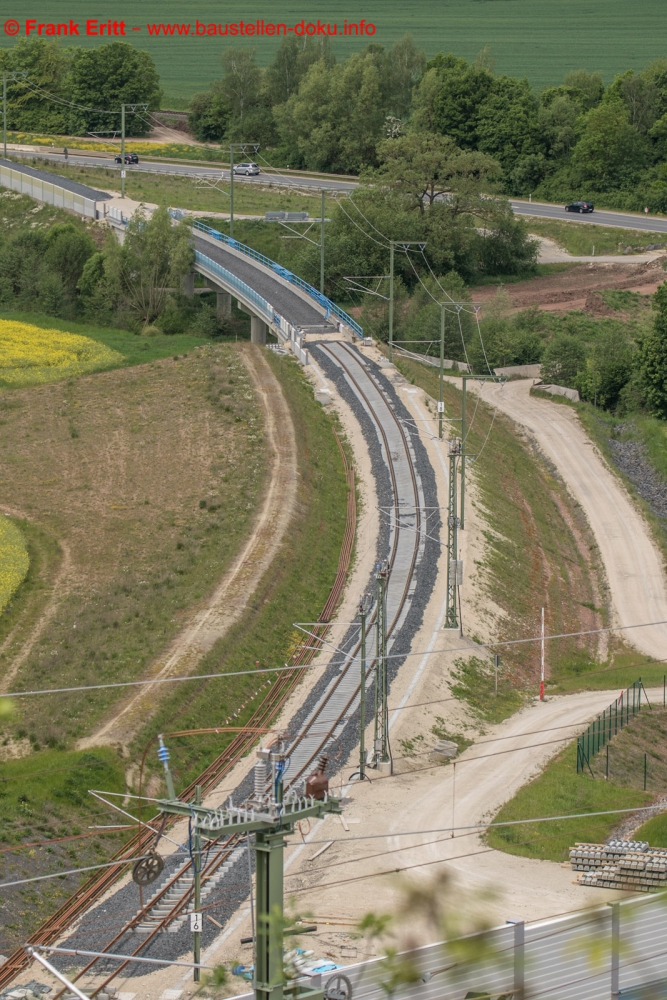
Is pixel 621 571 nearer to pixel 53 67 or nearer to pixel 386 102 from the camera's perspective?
pixel 386 102

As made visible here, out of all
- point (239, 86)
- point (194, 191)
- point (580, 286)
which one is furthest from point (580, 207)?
point (239, 86)

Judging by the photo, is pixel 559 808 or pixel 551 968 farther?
pixel 559 808

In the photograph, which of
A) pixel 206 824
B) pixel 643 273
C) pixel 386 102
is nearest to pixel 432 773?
pixel 206 824

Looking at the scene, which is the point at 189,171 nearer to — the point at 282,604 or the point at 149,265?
the point at 149,265

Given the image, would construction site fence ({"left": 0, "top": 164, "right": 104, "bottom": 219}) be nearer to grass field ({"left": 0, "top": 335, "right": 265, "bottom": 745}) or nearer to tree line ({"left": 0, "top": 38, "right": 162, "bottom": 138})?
tree line ({"left": 0, "top": 38, "right": 162, "bottom": 138})

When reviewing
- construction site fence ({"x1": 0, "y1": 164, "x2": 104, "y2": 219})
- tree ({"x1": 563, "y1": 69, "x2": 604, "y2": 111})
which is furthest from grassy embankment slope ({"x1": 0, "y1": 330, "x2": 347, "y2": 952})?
tree ({"x1": 563, "y1": 69, "x2": 604, "y2": 111})

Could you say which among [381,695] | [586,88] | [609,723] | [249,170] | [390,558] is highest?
[586,88]
